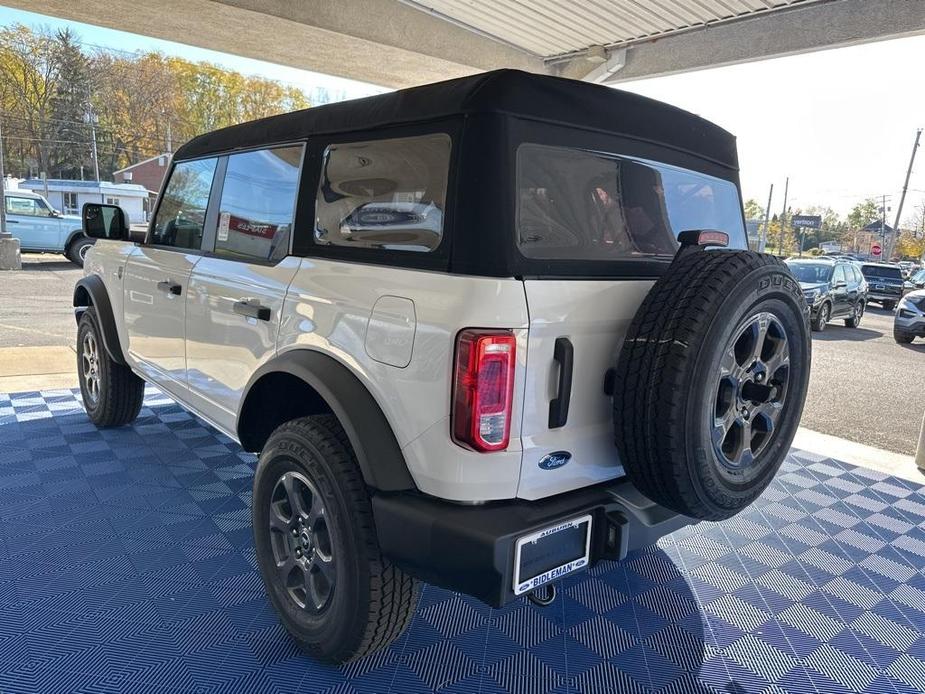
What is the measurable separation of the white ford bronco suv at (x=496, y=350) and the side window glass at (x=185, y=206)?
0.87 m

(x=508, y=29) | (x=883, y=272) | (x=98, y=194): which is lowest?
(x=883, y=272)

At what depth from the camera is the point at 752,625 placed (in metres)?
2.60

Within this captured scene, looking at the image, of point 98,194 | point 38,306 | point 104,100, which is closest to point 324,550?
point 38,306

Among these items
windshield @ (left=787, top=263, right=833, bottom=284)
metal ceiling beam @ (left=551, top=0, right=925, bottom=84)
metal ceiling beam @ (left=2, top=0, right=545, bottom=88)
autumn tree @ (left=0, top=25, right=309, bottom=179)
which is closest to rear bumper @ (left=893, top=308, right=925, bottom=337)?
windshield @ (left=787, top=263, right=833, bottom=284)

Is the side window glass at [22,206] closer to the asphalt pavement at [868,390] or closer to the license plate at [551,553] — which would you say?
the asphalt pavement at [868,390]

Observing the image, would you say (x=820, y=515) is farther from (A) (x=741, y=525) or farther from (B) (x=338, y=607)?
(B) (x=338, y=607)

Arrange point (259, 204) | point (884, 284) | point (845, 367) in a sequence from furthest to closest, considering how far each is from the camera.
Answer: point (884, 284) → point (845, 367) → point (259, 204)

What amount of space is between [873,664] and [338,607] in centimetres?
198

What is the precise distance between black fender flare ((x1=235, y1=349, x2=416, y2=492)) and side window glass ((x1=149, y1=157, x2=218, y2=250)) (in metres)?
1.50

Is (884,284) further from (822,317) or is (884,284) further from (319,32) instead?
(319,32)

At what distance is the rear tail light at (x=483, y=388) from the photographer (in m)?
1.75

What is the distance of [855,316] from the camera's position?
15109 mm

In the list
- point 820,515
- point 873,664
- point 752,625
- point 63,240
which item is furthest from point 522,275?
point 63,240

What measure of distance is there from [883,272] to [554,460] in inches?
971
